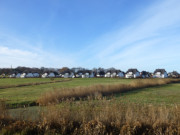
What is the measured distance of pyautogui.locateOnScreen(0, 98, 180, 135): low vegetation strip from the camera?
5232 millimetres

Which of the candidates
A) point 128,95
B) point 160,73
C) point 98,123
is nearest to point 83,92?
point 128,95

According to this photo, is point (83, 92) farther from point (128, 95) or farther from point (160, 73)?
point (160, 73)

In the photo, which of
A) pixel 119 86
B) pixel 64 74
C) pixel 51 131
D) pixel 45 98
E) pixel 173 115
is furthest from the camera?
pixel 64 74

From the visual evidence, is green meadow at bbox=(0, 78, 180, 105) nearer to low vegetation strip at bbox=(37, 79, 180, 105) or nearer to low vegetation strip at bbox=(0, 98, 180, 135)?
low vegetation strip at bbox=(37, 79, 180, 105)

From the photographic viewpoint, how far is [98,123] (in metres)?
5.40

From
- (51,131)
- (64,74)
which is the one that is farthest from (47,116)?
(64,74)

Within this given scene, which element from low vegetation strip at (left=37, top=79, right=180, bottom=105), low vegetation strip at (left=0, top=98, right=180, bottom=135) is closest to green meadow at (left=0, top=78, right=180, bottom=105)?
low vegetation strip at (left=37, top=79, right=180, bottom=105)

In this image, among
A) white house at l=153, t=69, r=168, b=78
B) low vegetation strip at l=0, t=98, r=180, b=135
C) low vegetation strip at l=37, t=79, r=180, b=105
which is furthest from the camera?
white house at l=153, t=69, r=168, b=78

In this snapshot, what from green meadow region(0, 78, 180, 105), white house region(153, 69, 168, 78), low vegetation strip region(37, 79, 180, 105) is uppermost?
white house region(153, 69, 168, 78)

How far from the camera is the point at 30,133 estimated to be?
17.8 ft

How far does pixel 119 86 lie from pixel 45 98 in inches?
469

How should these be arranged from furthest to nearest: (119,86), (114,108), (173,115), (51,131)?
1. (119,86)
2. (114,108)
3. (173,115)
4. (51,131)

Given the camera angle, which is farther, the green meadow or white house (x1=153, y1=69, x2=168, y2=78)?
white house (x1=153, y1=69, x2=168, y2=78)

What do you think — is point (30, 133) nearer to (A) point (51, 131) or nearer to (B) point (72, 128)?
(A) point (51, 131)
